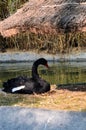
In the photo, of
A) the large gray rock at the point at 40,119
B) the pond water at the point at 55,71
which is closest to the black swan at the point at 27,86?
the large gray rock at the point at 40,119

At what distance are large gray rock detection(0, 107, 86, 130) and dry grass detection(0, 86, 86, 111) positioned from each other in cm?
70

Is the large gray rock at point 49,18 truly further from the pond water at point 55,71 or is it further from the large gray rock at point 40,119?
the pond water at point 55,71

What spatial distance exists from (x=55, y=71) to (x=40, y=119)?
32.6 ft

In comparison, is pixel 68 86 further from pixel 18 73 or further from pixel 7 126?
pixel 18 73

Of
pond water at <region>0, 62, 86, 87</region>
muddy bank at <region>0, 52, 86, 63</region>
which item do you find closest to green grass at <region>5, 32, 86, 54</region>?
muddy bank at <region>0, 52, 86, 63</region>

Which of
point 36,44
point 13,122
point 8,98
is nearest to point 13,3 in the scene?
point 36,44

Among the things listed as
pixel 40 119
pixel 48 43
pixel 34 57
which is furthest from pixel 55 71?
pixel 40 119

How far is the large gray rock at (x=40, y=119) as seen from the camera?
7623 mm

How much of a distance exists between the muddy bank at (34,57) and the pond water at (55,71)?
2.40 feet

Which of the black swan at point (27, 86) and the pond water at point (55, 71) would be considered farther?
the pond water at point (55, 71)

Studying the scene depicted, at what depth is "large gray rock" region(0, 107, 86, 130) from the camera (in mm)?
7623

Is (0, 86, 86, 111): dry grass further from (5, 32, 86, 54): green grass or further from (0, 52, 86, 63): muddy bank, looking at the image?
(5, 32, 86, 54): green grass

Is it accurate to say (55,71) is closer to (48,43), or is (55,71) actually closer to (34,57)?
(34,57)

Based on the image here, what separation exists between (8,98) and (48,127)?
8.70 feet
